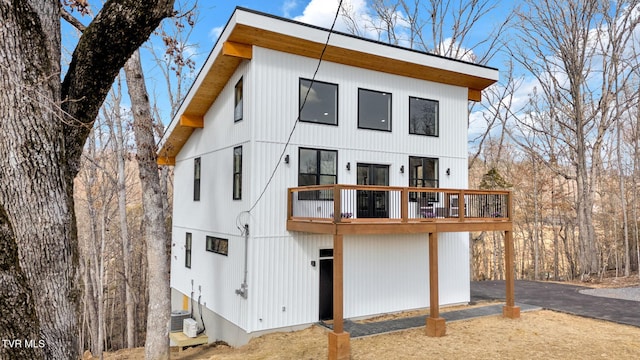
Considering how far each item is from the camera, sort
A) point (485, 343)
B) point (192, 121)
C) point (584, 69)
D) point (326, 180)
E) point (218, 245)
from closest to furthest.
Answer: point (485, 343)
point (326, 180)
point (218, 245)
point (192, 121)
point (584, 69)

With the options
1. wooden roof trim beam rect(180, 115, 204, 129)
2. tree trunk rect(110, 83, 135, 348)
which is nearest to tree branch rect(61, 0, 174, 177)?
wooden roof trim beam rect(180, 115, 204, 129)

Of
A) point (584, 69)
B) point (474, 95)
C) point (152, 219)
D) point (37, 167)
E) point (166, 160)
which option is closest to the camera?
point (37, 167)

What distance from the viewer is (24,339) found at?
287 centimetres

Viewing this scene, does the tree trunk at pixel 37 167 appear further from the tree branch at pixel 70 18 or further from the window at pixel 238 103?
the window at pixel 238 103

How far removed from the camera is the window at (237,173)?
9.84m

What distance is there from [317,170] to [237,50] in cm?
343

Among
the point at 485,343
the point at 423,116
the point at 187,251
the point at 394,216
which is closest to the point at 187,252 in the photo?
the point at 187,251

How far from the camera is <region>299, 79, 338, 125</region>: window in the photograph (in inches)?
384

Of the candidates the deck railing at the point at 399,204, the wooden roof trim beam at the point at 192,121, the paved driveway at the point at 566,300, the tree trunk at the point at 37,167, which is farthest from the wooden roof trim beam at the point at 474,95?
the tree trunk at the point at 37,167

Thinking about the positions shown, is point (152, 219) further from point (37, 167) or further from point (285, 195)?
point (37, 167)

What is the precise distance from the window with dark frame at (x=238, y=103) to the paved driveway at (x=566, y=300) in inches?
356

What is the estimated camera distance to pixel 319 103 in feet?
32.7

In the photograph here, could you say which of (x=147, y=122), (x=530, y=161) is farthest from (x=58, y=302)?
(x=530, y=161)

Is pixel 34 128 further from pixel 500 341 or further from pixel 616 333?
pixel 616 333
